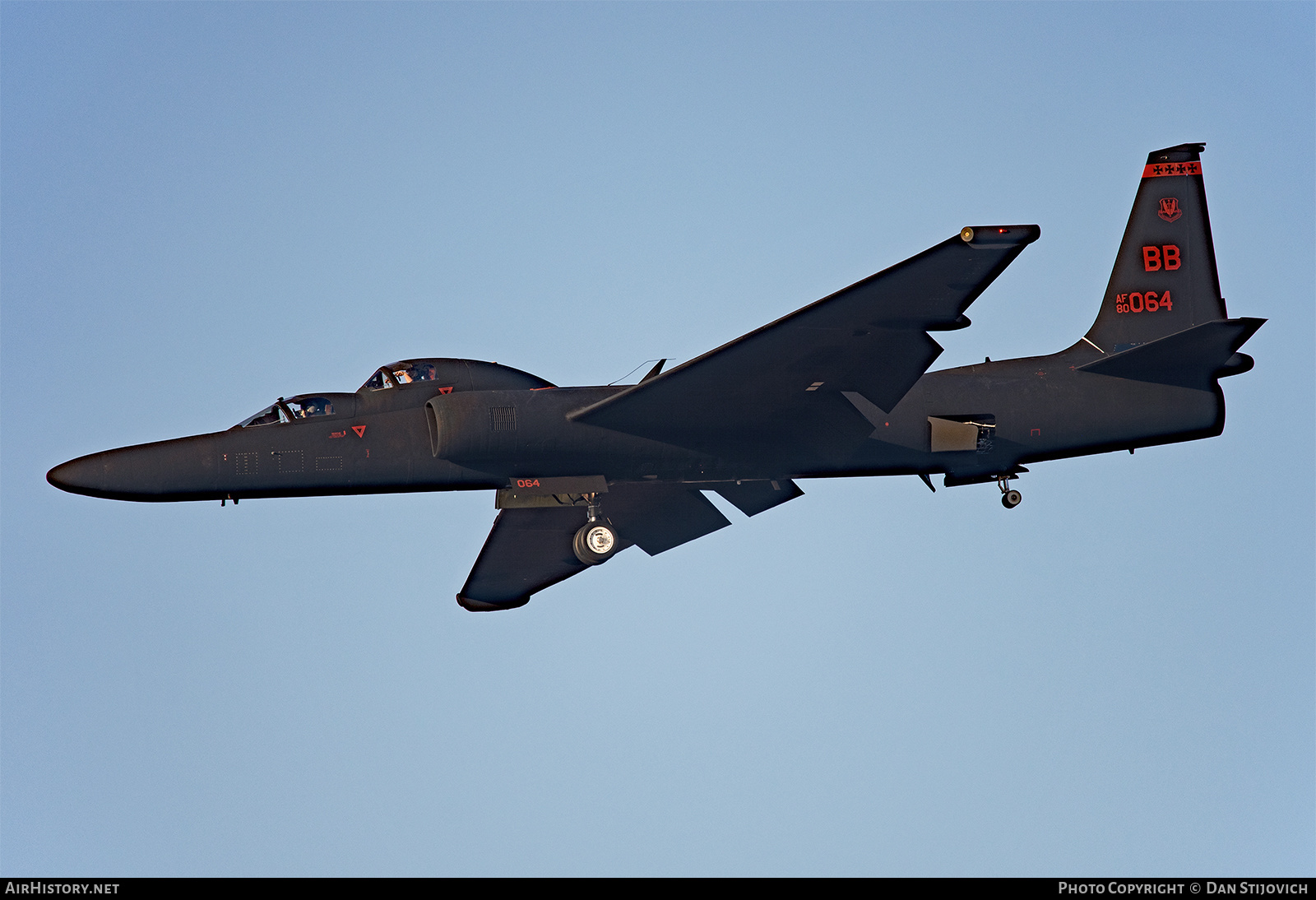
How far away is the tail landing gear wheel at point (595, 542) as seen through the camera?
88.4ft

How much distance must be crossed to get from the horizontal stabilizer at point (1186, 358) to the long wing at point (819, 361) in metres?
4.27

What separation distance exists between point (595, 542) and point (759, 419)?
3.44 m

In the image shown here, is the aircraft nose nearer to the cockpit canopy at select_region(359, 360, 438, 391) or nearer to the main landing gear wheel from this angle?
the cockpit canopy at select_region(359, 360, 438, 391)

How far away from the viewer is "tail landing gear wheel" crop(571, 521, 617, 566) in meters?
27.0

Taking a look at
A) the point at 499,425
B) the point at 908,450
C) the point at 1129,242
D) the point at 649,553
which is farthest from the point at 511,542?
the point at 1129,242

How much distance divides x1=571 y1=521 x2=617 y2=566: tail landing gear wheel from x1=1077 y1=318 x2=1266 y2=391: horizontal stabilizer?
820 centimetres

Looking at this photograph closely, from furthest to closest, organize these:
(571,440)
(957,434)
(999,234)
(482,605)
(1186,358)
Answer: (482,605)
(1186,358)
(957,434)
(571,440)
(999,234)

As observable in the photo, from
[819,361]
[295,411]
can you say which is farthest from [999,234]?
[295,411]

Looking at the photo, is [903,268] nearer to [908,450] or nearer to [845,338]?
[845,338]

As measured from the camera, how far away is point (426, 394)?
26.3 m

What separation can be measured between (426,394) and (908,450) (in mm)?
7717

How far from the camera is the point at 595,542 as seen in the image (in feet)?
88.4

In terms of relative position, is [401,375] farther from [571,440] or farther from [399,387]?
[571,440]

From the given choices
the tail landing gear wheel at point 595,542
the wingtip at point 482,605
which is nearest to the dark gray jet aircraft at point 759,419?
the tail landing gear wheel at point 595,542
